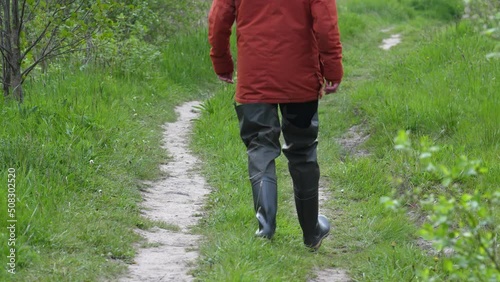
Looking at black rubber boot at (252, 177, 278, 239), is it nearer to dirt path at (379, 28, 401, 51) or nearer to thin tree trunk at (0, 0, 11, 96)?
thin tree trunk at (0, 0, 11, 96)

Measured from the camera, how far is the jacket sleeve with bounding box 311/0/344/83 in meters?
4.45

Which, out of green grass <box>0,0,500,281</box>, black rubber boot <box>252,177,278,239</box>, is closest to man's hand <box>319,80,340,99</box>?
black rubber boot <box>252,177,278,239</box>

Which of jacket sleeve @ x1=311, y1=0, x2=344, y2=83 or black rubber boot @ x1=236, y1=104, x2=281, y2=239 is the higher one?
jacket sleeve @ x1=311, y1=0, x2=344, y2=83

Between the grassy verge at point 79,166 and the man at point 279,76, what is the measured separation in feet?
3.03

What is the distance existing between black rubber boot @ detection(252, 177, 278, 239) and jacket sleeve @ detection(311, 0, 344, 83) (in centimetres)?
72

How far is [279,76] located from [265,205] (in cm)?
74

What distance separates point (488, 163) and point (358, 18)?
12097mm

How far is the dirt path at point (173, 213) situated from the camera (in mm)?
4401

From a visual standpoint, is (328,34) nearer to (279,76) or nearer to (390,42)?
(279,76)

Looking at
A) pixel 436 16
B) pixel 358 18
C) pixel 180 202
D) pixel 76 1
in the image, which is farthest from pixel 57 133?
pixel 436 16

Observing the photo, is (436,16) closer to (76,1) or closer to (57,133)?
(76,1)

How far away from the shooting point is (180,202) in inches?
238

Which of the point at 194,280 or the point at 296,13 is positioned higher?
the point at 296,13

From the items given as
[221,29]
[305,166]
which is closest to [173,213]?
[305,166]
